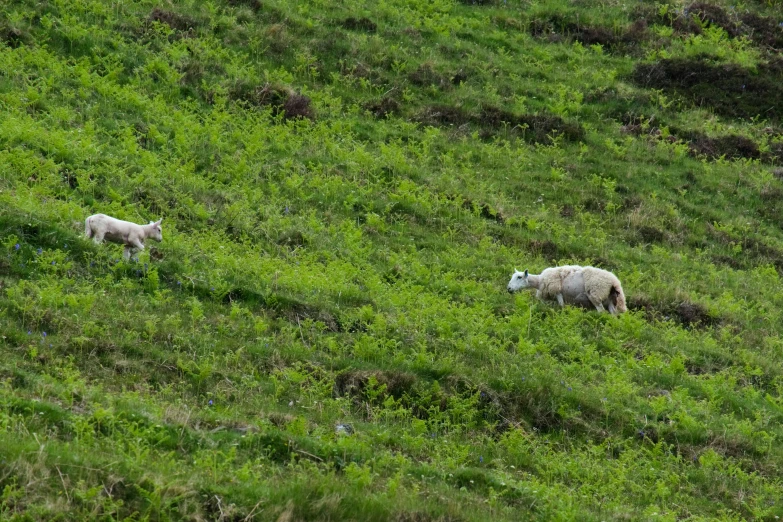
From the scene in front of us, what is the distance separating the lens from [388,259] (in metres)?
19.2

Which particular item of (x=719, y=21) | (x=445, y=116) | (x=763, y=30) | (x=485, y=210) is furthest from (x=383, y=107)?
(x=763, y=30)

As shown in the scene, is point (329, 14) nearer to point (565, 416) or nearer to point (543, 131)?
point (543, 131)

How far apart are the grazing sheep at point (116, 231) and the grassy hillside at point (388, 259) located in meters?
0.43

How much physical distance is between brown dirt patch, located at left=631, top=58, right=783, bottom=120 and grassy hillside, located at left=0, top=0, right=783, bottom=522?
0.11 meters

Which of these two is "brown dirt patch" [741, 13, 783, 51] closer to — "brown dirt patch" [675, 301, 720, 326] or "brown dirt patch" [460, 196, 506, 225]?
"brown dirt patch" [460, 196, 506, 225]

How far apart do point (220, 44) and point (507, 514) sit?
2098 centimetres

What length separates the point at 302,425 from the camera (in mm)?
11195

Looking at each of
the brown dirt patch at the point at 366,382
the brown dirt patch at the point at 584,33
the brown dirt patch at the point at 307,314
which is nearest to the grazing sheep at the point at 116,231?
the brown dirt patch at the point at 307,314

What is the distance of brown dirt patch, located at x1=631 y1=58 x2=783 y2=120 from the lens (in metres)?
31.2

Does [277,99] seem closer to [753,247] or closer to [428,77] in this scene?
[428,77]

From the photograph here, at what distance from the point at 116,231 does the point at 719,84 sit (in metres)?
23.0

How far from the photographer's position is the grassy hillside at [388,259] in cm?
1052

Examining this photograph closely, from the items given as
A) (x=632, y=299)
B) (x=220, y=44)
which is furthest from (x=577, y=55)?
(x=632, y=299)

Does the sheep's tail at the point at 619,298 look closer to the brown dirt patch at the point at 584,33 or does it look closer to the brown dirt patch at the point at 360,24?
the brown dirt patch at the point at 360,24
